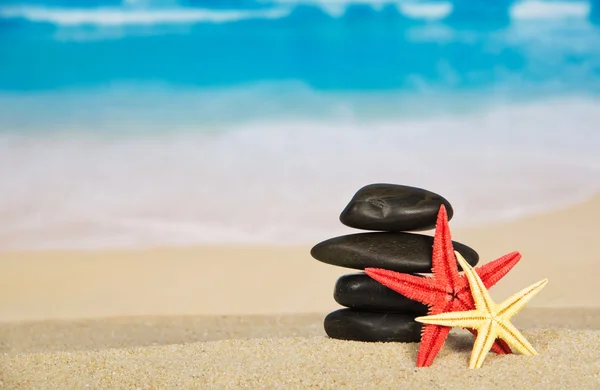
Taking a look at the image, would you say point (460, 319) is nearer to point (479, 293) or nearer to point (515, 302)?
point (479, 293)

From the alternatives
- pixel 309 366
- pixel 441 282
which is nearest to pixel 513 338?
pixel 441 282

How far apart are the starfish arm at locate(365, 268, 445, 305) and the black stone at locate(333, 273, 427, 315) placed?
363 mm

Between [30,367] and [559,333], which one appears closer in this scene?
[30,367]

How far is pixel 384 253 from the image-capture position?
16.2 feet

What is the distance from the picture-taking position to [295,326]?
7.77 meters

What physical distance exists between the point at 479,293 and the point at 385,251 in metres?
0.74

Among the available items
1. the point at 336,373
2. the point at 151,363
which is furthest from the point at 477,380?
the point at 151,363

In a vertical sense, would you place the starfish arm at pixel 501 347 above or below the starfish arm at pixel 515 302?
below

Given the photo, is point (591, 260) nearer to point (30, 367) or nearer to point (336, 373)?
point (336, 373)

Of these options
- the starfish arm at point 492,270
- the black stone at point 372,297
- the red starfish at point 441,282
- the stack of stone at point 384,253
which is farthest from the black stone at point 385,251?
the starfish arm at point 492,270

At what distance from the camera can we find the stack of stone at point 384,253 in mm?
4953

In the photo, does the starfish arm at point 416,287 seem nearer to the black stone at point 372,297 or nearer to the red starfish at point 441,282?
the red starfish at point 441,282

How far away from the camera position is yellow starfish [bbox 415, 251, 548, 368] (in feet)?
14.4

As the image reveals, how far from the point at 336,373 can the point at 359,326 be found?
2.34ft
